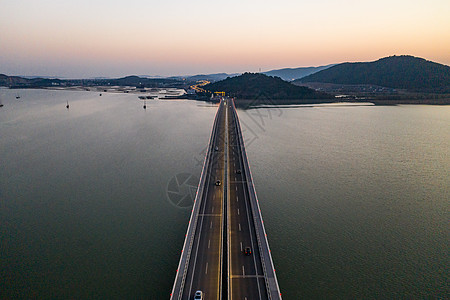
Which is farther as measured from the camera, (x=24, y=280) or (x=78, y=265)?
(x=78, y=265)

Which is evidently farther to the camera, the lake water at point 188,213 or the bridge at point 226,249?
the lake water at point 188,213

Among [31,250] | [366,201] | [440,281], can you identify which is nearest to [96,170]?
[31,250]

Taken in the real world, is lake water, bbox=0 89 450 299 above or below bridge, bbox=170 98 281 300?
below

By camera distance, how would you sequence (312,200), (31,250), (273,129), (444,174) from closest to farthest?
(31,250) < (312,200) < (444,174) < (273,129)

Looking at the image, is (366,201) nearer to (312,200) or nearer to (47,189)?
(312,200)

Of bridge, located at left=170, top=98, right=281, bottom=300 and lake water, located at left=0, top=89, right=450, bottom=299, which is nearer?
bridge, located at left=170, top=98, right=281, bottom=300

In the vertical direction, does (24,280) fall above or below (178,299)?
below
